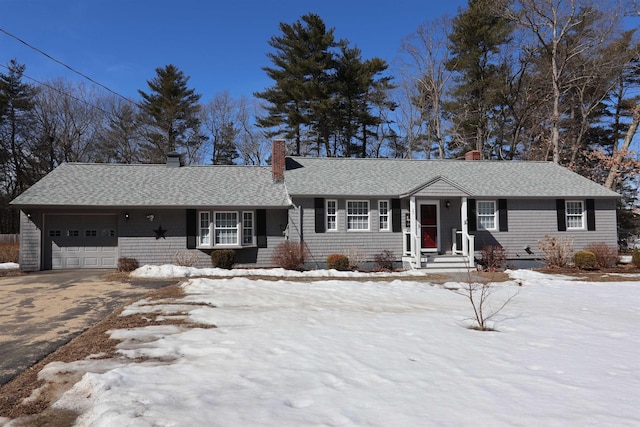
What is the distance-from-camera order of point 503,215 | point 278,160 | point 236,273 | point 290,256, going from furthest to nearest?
point 278,160 < point 503,215 < point 290,256 < point 236,273

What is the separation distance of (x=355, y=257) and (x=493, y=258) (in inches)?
213

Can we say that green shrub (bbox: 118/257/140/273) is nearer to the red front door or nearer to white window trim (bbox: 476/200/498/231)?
the red front door

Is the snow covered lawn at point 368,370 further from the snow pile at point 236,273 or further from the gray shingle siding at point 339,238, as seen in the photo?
the gray shingle siding at point 339,238

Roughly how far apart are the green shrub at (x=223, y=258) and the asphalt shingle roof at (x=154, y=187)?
6.19 ft

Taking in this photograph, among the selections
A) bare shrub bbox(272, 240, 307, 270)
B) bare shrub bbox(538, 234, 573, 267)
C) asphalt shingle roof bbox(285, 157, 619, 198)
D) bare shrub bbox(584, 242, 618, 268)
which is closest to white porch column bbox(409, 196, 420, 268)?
asphalt shingle roof bbox(285, 157, 619, 198)

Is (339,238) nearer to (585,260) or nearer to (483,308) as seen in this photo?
(483,308)

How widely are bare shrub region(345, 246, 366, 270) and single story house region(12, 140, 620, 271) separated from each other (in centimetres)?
6

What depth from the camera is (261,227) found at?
15508mm

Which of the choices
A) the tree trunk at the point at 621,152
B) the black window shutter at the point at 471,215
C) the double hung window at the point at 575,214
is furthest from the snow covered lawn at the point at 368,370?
the tree trunk at the point at 621,152

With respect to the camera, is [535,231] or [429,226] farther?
[535,231]

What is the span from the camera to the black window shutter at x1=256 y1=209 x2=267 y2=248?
15492 mm

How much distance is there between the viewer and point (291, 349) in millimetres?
4949

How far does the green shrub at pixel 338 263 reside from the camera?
563 inches

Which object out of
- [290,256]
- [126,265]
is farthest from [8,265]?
[290,256]
